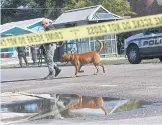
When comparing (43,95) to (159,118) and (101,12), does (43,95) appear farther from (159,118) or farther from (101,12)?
(101,12)

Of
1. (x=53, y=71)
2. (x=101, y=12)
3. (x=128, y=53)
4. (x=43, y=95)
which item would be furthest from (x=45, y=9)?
(x=43, y=95)

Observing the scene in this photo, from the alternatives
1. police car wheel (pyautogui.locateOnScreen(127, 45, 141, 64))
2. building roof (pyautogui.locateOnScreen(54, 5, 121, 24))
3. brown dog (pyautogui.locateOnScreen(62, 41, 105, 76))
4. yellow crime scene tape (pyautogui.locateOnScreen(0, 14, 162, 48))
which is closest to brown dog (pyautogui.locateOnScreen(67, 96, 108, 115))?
yellow crime scene tape (pyautogui.locateOnScreen(0, 14, 162, 48))

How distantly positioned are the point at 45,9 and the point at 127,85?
2148 inches

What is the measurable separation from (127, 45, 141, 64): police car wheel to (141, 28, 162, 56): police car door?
1.24 feet

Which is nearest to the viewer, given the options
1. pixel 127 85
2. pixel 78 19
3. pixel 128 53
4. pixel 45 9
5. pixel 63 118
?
pixel 63 118

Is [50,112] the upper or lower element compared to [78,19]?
lower

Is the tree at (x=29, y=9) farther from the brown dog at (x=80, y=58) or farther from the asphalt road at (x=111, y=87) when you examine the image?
the asphalt road at (x=111, y=87)

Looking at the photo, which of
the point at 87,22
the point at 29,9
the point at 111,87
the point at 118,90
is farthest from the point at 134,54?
the point at 29,9

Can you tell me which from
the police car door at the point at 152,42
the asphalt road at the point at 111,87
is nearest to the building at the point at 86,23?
the police car door at the point at 152,42

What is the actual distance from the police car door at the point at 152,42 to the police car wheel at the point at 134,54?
0.38 metres

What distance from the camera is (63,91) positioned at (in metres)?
10.9

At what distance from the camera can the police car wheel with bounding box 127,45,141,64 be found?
771 inches

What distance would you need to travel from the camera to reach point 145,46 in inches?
754

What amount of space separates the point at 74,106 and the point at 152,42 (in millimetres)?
10746
